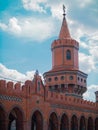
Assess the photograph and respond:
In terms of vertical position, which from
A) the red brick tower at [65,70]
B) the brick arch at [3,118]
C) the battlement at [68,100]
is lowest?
the brick arch at [3,118]

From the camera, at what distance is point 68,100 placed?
4347 centimetres

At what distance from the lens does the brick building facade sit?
3403cm

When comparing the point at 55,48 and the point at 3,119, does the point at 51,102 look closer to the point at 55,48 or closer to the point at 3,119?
the point at 3,119

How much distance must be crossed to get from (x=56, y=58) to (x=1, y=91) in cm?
2170

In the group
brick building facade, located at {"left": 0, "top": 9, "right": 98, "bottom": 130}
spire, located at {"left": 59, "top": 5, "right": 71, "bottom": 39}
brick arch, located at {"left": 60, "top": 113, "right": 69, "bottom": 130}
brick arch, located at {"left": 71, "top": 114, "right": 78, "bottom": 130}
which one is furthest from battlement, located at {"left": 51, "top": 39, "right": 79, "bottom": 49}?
brick arch, located at {"left": 60, "top": 113, "right": 69, "bottom": 130}

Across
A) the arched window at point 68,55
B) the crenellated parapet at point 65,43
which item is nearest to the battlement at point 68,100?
the arched window at point 68,55

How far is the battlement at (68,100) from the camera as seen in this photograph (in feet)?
132

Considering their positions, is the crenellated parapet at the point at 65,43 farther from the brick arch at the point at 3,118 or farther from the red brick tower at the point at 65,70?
the brick arch at the point at 3,118

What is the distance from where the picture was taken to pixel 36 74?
37.6m

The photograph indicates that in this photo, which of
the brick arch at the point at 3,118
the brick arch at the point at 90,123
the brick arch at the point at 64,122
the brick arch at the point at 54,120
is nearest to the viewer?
the brick arch at the point at 3,118

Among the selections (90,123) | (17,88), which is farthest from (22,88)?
(90,123)

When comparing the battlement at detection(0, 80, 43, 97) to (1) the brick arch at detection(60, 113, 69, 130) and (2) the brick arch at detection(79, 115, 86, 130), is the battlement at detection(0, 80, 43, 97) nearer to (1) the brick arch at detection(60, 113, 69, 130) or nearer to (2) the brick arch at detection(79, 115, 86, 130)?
(1) the brick arch at detection(60, 113, 69, 130)

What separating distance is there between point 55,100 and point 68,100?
3356mm

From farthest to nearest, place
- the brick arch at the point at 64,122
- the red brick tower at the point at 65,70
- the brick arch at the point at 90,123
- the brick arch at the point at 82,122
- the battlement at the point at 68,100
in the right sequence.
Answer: the red brick tower at the point at 65,70
the brick arch at the point at 90,123
the brick arch at the point at 82,122
the brick arch at the point at 64,122
the battlement at the point at 68,100
